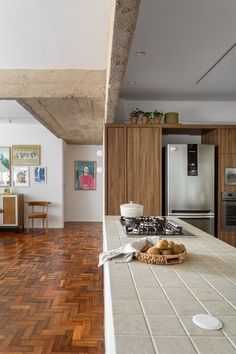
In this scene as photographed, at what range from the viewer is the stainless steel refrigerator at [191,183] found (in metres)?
4.36

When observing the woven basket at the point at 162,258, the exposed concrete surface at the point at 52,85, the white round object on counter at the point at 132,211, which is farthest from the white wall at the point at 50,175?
the woven basket at the point at 162,258

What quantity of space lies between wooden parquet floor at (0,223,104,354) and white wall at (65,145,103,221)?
322 centimetres

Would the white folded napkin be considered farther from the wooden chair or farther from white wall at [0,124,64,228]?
white wall at [0,124,64,228]

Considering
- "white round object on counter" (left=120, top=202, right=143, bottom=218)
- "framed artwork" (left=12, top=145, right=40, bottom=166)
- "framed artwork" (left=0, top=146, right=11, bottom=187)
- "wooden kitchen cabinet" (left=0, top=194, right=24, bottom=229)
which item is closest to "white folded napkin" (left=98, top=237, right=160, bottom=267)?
"white round object on counter" (left=120, top=202, right=143, bottom=218)

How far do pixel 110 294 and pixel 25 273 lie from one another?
11.0 ft

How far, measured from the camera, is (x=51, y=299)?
126 inches

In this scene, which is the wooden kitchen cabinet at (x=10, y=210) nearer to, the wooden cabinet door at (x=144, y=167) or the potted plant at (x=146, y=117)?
the wooden cabinet door at (x=144, y=167)

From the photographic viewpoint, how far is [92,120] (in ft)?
17.5

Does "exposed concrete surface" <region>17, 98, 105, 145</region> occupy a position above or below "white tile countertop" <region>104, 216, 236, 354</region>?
above

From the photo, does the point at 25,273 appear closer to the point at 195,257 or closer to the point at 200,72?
the point at 195,257

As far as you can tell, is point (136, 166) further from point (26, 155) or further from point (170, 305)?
point (26, 155)

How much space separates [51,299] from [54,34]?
253 centimetres

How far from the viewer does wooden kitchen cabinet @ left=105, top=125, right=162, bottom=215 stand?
4.43 meters

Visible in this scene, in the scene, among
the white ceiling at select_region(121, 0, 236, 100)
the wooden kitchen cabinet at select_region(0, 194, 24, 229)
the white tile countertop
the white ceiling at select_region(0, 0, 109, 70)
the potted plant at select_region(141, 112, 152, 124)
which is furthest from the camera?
the wooden kitchen cabinet at select_region(0, 194, 24, 229)
